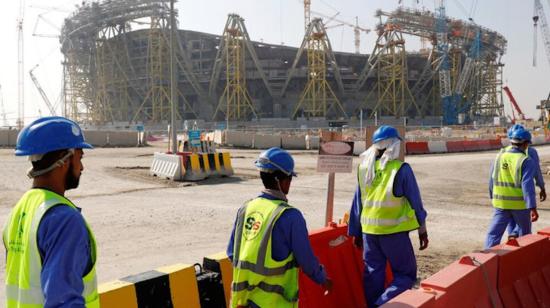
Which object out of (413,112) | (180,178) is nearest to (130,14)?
(413,112)

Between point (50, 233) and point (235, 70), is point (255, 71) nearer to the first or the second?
point (235, 70)

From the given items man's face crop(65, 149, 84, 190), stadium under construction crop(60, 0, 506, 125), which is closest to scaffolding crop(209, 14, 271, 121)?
stadium under construction crop(60, 0, 506, 125)

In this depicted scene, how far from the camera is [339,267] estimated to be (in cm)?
463

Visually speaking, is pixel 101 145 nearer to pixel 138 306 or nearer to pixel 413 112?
pixel 138 306

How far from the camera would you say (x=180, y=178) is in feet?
51.4

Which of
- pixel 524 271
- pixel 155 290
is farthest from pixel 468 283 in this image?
pixel 155 290

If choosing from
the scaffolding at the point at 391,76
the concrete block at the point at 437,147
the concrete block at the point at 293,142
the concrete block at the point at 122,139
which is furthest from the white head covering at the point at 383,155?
the scaffolding at the point at 391,76

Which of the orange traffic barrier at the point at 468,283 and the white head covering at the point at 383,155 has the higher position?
the white head covering at the point at 383,155

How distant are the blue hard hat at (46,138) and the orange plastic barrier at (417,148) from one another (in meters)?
26.7

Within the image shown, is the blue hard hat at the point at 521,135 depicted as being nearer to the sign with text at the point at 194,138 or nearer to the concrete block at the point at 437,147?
the sign with text at the point at 194,138

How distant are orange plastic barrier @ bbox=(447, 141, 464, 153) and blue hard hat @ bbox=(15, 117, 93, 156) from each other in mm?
28681

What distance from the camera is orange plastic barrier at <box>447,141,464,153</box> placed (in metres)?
28.6

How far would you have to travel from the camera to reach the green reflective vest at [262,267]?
9.75ft

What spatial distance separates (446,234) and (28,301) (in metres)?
7.61
